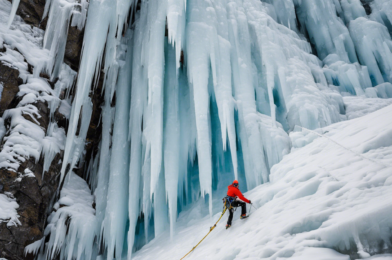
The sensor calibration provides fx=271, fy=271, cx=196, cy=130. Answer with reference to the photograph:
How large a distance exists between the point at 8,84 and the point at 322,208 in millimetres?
6533

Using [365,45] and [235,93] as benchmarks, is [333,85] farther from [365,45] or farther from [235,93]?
[235,93]

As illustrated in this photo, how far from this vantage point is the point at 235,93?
7098 mm

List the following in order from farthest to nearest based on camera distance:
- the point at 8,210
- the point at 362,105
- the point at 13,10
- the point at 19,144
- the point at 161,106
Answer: the point at 362,105 < the point at 161,106 < the point at 13,10 < the point at 19,144 < the point at 8,210

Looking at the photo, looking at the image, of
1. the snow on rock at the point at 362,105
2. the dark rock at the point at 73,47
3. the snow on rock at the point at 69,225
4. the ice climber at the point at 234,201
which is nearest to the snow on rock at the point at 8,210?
the snow on rock at the point at 69,225

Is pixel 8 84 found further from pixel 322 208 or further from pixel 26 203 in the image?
pixel 322 208

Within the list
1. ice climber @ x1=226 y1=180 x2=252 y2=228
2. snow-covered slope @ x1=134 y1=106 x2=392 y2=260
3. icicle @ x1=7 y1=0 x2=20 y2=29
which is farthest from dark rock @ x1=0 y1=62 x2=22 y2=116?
ice climber @ x1=226 y1=180 x2=252 y2=228

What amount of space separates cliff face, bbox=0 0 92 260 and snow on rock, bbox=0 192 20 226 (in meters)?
0.06

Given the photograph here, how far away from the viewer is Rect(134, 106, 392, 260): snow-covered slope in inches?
92.3

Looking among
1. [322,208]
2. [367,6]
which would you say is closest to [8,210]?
[322,208]

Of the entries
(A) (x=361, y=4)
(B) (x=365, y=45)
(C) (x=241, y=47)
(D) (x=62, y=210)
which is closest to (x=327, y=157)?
(C) (x=241, y=47)

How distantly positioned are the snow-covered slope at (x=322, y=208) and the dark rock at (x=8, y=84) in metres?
4.55

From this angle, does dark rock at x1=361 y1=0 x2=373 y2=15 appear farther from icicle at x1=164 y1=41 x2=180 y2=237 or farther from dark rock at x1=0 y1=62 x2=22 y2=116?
dark rock at x1=0 y1=62 x2=22 y2=116

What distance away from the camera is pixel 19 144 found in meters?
5.59

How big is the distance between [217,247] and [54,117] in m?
4.99
